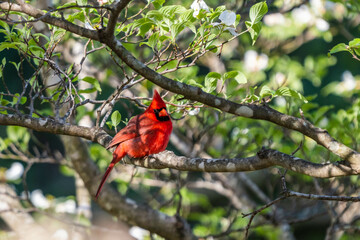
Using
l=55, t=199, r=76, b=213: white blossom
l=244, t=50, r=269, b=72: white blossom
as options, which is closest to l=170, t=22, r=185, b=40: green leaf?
l=244, t=50, r=269, b=72: white blossom

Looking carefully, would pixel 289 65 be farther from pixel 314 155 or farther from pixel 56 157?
pixel 56 157

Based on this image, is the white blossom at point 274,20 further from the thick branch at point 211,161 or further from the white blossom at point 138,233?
the thick branch at point 211,161

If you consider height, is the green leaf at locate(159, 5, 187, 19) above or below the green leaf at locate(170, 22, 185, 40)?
above

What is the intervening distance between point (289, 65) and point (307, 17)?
19.8 inches

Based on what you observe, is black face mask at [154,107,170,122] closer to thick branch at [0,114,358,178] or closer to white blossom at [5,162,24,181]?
thick branch at [0,114,358,178]

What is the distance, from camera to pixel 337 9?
5137 millimetres

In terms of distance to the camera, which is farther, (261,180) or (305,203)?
(261,180)

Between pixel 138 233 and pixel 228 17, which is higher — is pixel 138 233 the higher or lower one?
the lower one

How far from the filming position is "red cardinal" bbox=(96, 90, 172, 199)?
8.59ft

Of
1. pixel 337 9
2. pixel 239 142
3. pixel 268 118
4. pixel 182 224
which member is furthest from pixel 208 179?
pixel 268 118

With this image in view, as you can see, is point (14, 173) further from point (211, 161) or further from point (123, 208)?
point (211, 161)

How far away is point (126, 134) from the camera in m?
2.71

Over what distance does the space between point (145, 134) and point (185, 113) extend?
36 cm

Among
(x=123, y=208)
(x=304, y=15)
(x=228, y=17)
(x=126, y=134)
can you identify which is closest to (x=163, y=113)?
(x=126, y=134)
